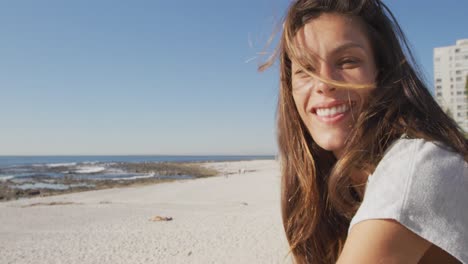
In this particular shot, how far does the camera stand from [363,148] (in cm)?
126

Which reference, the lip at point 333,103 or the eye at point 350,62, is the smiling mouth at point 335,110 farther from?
the eye at point 350,62

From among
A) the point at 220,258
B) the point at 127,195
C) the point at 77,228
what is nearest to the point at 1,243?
the point at 77,228

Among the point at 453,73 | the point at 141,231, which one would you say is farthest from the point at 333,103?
the point at 453,73

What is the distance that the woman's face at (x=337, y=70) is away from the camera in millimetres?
1347

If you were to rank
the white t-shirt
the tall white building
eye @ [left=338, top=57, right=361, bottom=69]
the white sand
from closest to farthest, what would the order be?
the white t-shirt < eye @ [left=338, top=57, right=361, bottom=69] < the white sand < the tall white building

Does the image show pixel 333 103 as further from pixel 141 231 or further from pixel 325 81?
pixel 141 231

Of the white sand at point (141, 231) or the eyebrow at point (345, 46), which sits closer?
the eyebrow at point (345, 46)

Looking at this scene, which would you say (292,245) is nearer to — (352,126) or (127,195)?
(352,126)

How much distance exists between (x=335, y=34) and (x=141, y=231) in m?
16.9

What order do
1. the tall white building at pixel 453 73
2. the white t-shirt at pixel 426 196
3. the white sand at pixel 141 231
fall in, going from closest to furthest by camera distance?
1. the white t-shirt at pixel 426 196
2. the white sand at pixel 141 231
3. the tall white building at pixel 453 73

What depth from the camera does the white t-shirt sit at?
37.0 inches

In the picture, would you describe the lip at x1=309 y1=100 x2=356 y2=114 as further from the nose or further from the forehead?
the forehead

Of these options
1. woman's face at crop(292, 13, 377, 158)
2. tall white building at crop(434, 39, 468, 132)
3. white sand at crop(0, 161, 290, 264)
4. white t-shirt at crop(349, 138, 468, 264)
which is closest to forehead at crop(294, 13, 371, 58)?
woman's face at crop(292, 13, 377, 158)

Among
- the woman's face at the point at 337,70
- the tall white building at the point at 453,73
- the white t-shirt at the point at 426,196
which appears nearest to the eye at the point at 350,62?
the woman's face at the point at 337,70
